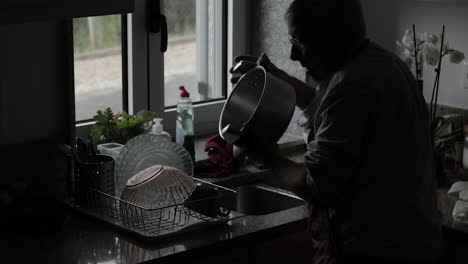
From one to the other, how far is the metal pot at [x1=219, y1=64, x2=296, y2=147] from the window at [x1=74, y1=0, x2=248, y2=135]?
0.65 meters

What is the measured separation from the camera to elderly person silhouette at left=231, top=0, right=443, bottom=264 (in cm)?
181

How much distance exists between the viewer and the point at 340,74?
1838 millimetres

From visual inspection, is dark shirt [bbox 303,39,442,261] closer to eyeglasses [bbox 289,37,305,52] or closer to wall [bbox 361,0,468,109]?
eyeglasses [bbox 289,37,305,52]

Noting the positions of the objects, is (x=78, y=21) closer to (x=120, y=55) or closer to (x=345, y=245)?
(x=120, y=55)

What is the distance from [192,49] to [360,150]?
137cm

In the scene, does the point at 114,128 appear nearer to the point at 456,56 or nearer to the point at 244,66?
the point at 244,66

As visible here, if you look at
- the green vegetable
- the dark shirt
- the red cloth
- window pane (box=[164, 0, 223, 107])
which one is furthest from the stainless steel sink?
the dark shirt

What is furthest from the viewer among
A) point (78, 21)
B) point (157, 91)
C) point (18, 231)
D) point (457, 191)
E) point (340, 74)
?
point (157, 91)

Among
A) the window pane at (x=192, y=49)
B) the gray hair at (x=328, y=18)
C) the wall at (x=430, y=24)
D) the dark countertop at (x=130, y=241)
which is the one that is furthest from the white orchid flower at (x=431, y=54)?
the gray hair at (x=328, y=18)

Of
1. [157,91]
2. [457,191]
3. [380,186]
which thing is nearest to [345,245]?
[380,186]

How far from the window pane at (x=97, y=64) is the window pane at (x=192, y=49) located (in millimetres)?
208

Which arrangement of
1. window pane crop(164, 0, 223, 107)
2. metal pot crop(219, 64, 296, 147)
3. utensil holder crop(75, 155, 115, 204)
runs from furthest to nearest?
window pane crop(164, 0, 223, 107) < utensil holder crop(75, 155, 115, 204) < metal pot crop(219, 64, 296, 147)

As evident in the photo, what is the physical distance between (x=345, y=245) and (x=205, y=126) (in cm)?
129

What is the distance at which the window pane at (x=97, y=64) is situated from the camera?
2.74m
